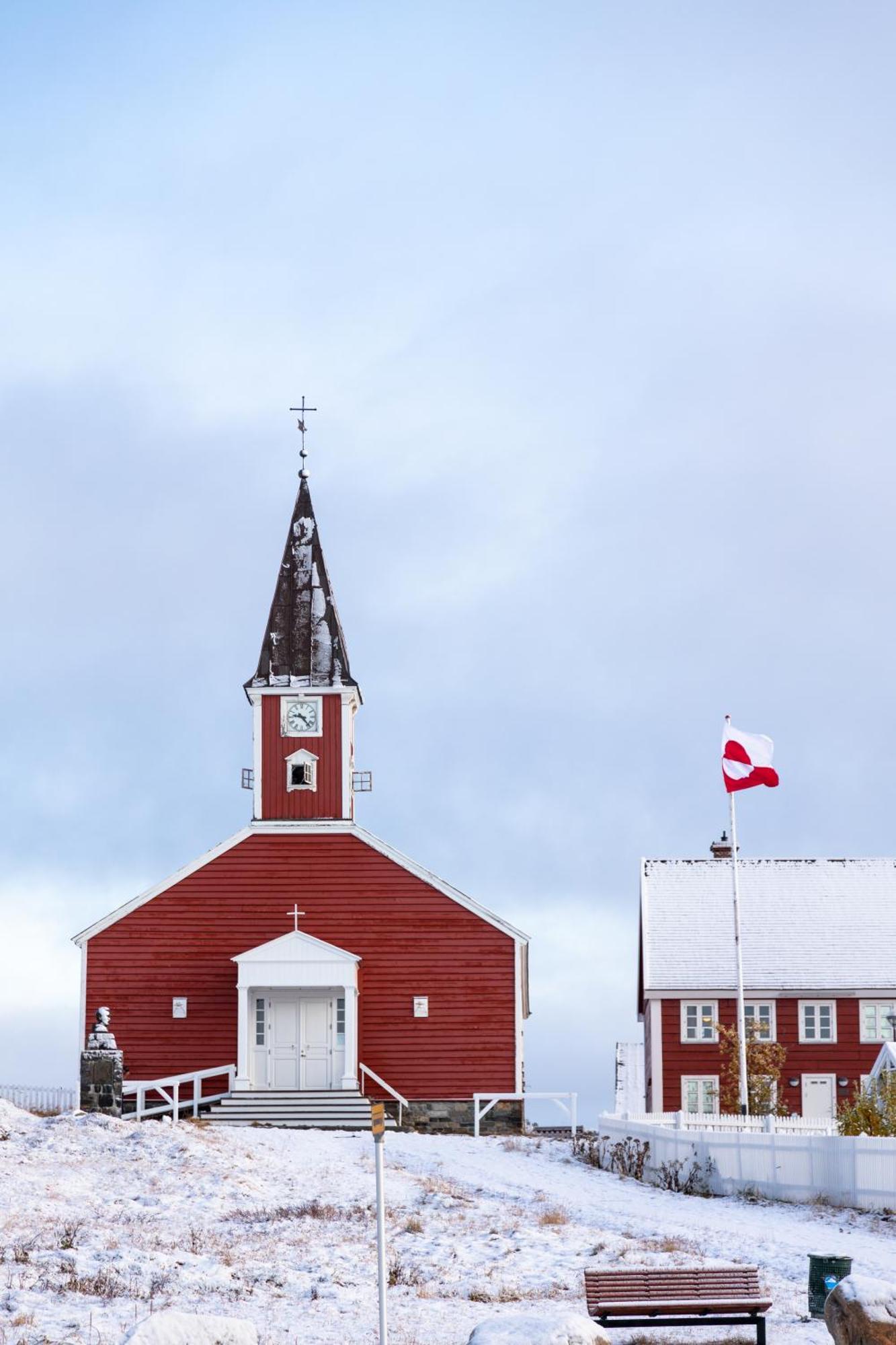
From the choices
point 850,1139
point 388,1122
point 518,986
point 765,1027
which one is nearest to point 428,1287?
point 850,1139

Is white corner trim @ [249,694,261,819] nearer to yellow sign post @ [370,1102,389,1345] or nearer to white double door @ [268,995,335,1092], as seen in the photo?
white double door @ [268,995,335,1092]

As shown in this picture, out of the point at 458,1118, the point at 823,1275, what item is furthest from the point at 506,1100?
the point at 823,1275

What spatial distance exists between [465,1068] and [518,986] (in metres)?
2.22

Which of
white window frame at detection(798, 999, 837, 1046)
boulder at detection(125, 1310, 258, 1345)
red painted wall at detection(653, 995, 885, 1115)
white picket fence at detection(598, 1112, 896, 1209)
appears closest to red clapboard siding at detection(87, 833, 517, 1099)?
red painted wall at detection(653, 995, 885, 1115)

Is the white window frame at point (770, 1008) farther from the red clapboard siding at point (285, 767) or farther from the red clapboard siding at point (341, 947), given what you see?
the red clapboard siding at point (285, 767)

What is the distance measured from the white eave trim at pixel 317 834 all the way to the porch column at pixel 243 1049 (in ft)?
11.2

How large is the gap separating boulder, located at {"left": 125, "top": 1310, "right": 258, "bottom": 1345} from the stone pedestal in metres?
19.8

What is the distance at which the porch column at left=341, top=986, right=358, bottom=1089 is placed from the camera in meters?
41.5

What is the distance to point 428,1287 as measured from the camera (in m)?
19.9

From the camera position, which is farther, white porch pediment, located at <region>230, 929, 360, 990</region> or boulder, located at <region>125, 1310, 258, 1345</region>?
white porch pediment, located at <region>230, 929, 360, 990</region>

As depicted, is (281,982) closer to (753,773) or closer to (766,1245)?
(753,773)

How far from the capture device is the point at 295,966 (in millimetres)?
41688

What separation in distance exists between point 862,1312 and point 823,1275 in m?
2.90

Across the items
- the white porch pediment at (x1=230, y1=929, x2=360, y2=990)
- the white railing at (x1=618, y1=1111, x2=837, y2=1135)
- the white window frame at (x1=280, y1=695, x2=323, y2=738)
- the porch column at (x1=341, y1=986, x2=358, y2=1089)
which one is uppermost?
the white window frame at (x1=280, y1=695, x2=323, y2=738)
